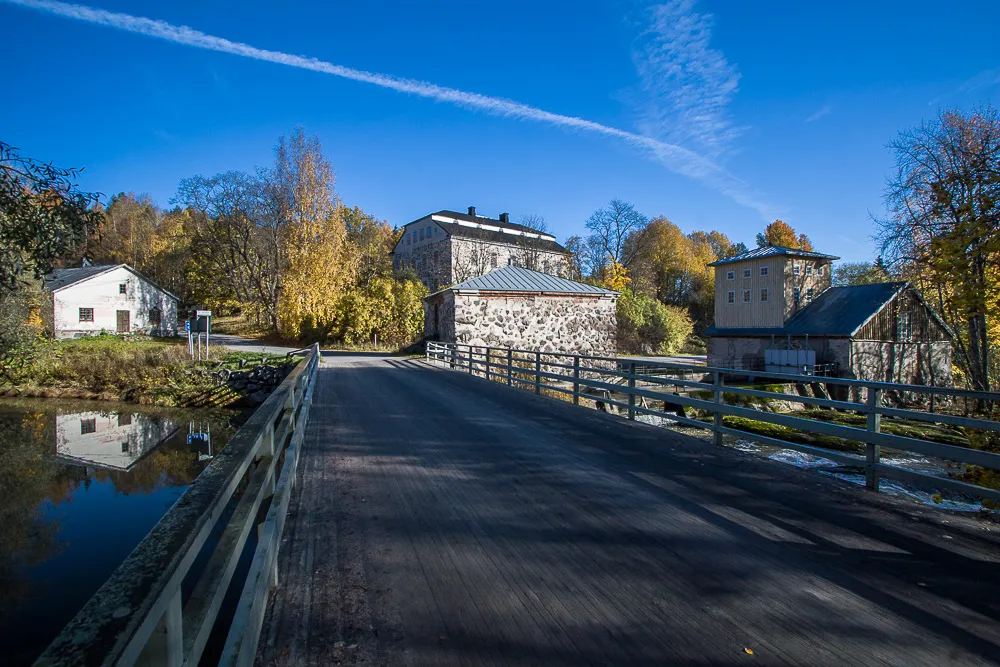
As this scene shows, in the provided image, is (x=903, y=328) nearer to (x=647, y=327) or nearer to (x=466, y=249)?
(x=647, y=327)

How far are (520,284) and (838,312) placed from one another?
51.6 ft

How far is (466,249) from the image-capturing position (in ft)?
148

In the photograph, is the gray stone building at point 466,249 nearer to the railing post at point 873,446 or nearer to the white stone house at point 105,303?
the white stone house at point 105,303

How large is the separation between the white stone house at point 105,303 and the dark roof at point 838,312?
42.7 metres

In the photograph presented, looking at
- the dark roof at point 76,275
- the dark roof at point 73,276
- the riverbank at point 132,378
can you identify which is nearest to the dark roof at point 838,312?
the riverbank at point 132,378

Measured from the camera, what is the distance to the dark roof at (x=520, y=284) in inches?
918

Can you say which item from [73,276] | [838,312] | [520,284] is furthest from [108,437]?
[838,312]

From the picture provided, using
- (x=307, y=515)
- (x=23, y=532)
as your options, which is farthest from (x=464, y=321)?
(x=307, y=515)

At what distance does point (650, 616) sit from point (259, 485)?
7.56 feet

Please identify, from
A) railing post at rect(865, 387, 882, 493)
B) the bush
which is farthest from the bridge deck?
the bush

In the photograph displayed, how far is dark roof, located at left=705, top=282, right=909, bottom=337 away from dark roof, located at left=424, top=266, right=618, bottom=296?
9688 millimetres

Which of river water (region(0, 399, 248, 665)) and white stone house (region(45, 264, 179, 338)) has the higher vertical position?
white stone house (region(45, 264, 179, 338))

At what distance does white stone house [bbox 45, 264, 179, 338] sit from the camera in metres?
35.3

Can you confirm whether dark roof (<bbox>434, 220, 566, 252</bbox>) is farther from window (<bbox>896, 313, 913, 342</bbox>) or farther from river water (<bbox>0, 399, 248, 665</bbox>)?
window (<bbox>896, 313, 913, 342</bbox>)
